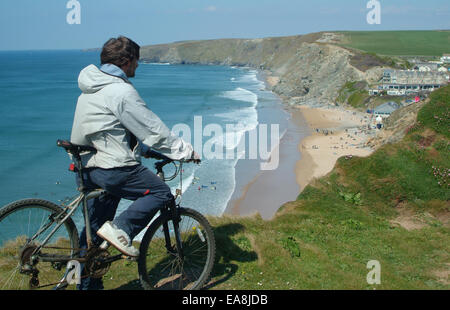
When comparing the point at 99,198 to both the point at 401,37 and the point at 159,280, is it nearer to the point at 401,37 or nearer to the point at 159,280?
the point at 159,280

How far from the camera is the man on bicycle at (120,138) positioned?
3.70 metres

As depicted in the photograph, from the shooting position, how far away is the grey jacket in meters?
3.68

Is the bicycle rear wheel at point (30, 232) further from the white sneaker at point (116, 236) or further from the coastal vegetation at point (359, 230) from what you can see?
the coastal vegetation at point (359, 230)

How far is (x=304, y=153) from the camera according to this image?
123 feet

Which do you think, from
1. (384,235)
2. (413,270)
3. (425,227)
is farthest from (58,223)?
(425,227)

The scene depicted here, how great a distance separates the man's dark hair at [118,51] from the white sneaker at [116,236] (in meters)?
1.57

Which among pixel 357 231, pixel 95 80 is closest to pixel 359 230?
pixel 357 231

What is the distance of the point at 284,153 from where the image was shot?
37.4 m

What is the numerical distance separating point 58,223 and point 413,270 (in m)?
5.08

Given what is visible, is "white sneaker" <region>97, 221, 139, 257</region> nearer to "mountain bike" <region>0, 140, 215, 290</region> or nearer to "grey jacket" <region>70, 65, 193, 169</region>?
"mountain bike" <region>0, 140, 215, 290</region>

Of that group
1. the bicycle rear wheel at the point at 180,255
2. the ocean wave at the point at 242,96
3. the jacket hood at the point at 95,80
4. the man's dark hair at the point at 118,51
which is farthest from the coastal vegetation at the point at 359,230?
the ocean wave at the point at 242,96

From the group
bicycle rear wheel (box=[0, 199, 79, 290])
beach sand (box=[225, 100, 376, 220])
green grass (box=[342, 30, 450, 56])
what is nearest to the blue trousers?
bicycle rear wheel (box=[0, 199, 79, 290])

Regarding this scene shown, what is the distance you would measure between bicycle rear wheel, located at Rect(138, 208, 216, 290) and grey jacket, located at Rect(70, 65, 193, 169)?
93 centimetres

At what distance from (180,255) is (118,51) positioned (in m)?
2.37
